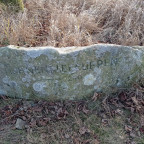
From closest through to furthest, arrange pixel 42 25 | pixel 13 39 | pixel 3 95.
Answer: pixel 3 95 → pixel 13 39 → pixel 42 25

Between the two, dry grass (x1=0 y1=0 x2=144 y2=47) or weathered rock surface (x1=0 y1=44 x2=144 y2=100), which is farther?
dry grass (x1=0 y1=0 x2=144 y2=47)

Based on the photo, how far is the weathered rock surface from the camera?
227 cm

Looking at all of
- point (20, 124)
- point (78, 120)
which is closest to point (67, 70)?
point (78, 120)

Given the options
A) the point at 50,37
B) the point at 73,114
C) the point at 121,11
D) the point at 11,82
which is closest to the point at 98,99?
the point at 73,114

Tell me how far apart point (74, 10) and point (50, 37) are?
0.86 meters

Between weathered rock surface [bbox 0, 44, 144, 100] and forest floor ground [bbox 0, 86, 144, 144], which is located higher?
weathered rock surface [bbox 0, 44, 144, 100]

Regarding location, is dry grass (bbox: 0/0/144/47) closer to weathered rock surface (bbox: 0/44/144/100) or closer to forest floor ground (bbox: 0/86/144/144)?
weathered rock surface (bbox: 0/44/144/100)

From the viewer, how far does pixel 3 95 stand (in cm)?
263

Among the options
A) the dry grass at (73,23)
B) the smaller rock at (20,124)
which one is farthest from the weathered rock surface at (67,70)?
the dry grass at (73,23)

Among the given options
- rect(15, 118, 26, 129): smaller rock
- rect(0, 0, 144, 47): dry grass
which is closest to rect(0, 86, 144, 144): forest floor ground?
rect(15, 118, 26, 129): smaller rock

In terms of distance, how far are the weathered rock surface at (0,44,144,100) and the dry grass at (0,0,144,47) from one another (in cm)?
81

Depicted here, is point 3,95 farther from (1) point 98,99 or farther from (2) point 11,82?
(1) point 98,99

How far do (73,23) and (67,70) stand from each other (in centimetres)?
129

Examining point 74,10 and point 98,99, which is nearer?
point 98,99
